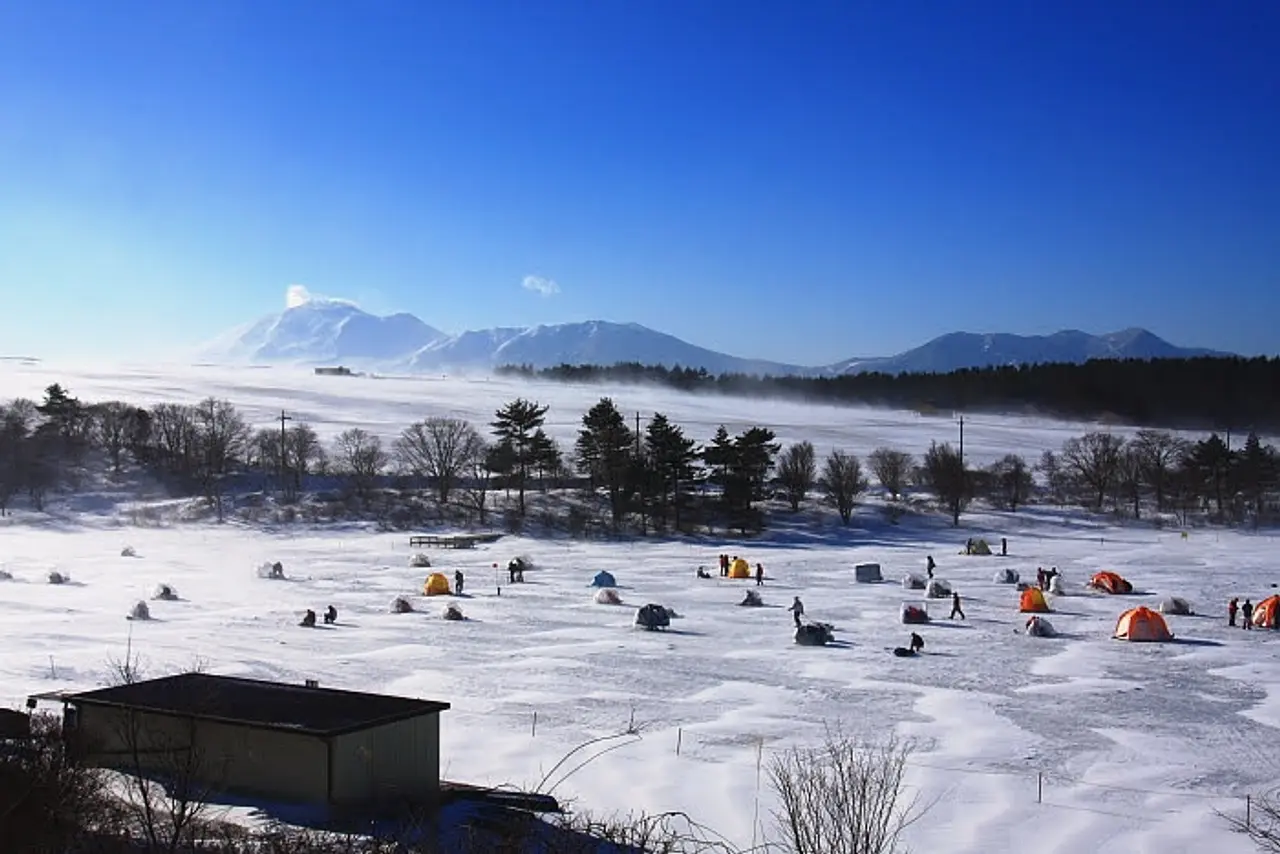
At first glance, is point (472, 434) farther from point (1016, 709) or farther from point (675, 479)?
point (1016, 709)

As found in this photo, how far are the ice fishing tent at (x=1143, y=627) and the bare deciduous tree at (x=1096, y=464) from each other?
157ft

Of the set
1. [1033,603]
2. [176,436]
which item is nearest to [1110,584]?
[1033,603]

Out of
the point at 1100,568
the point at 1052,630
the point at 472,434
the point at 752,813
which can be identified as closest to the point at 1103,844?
the point at 752,813

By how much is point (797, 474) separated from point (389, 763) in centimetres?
5947

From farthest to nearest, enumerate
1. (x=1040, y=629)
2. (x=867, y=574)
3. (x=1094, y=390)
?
(x=1094, y=390) → (x=867, y=574) → (x=1040, y=629)

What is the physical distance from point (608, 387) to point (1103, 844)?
494 ft

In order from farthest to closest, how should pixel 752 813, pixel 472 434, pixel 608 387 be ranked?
pixel 608 387, pixel 472 434, pixel 752 813

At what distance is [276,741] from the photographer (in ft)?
51.3

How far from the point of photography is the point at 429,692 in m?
24.0

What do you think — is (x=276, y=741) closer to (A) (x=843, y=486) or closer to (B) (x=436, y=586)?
(B) (x=436, y=586)

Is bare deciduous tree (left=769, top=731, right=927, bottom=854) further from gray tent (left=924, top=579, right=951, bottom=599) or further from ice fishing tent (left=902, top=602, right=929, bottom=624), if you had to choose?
gray tent (left=924, top=579, right=951, bottom=599)

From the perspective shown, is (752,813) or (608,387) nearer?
(752,813)

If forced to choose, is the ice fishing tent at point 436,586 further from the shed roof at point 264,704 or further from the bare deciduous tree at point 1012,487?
the bare deciduous tree at point 1012,487

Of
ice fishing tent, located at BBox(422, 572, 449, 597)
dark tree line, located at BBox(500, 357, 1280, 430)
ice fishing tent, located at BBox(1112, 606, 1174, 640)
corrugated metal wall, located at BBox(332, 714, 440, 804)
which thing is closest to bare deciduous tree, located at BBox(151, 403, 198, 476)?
ice fishing tent, located at BBox(422, 572, 449, 597)
